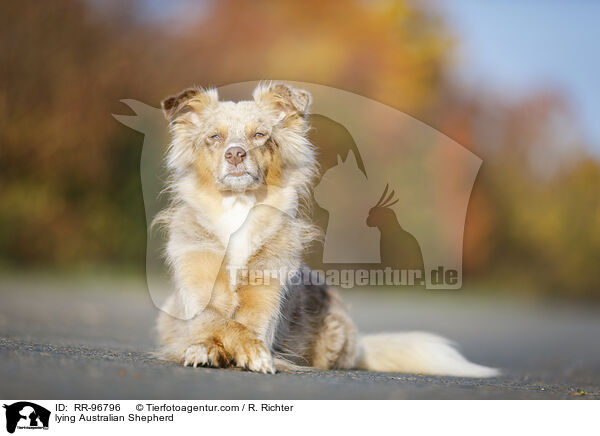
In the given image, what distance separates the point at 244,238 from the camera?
15.4 feet

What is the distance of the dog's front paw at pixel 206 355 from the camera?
3988 millimetres

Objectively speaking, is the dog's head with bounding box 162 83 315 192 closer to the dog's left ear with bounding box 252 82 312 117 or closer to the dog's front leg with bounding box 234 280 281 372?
the dog's left ear with bounding box 252 82 312 117

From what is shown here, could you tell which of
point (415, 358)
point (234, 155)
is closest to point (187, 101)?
point (234, 155)

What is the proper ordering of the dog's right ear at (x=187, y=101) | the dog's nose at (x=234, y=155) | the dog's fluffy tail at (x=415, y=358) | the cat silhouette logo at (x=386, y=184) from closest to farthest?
the dog's nose at (x=234, y=155), the dog's right ear at (x=187, y=101), the dog's fluffy tail at (x=415, y=358), the cat silhouette logo at (x=386, y=184)

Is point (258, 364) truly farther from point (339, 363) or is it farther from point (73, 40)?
point (73, 40)

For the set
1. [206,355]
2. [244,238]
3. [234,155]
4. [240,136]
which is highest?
[240,136]

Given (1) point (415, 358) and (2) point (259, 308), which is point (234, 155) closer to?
(2) point (259, 308)

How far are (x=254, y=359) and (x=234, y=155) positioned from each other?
141 cm

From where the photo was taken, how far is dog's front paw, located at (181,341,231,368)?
3.99 meters

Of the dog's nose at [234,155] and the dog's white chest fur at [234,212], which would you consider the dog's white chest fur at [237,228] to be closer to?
the dog's white chest fur at [234,212]

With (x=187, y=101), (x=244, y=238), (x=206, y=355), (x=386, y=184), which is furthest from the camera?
(x=386, y=184)
